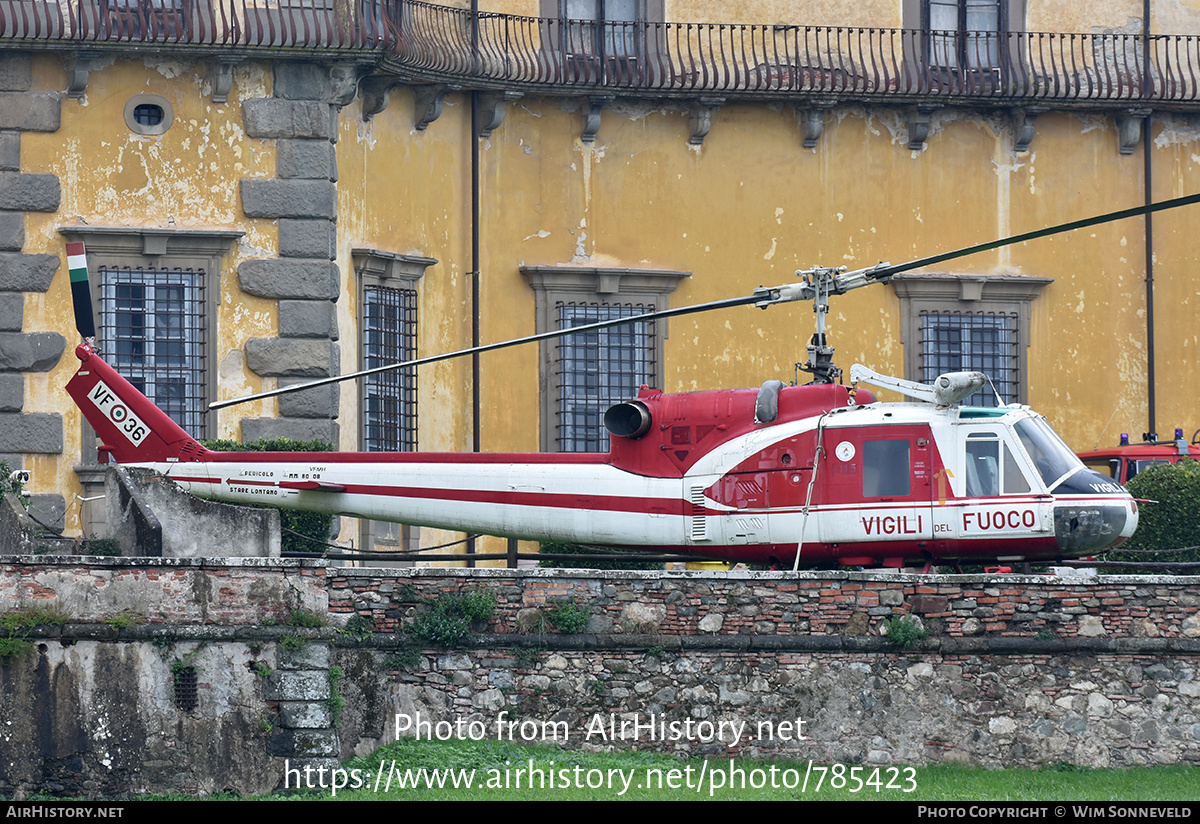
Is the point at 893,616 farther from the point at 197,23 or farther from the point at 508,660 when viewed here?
the point at 197,23

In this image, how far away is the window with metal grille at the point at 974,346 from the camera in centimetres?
2794

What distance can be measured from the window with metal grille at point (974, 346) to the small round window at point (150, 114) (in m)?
10.7

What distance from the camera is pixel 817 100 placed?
2745 cm

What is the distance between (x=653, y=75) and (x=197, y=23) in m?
6.28

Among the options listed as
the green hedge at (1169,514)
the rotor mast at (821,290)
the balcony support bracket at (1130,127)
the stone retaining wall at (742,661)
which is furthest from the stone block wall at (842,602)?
the balcony support bracket at (1130,127)

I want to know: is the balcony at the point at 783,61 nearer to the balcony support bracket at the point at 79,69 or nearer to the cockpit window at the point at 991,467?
the balcony support bracket at the point at 79,69

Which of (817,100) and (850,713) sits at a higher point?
(817,100)

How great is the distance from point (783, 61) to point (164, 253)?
9036 mm

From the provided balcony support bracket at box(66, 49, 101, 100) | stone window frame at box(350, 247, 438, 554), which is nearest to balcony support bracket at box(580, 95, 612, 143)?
stone window frame at box(350, 247, 438, 554)

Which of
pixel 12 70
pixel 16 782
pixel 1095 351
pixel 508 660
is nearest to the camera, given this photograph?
pixel 16 782

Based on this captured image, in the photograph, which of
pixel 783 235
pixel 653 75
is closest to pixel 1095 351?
pixel 783 235

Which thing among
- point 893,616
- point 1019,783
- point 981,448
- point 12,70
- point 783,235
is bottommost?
point 1019,783

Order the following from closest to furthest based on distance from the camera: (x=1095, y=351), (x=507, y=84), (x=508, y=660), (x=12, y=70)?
1. (x=508, y=660)
2. (x=12, y=70)
3. (x=507, y=84)
4. (x=1095, y=351)

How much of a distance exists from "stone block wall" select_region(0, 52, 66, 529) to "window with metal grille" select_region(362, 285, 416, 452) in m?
3.88
